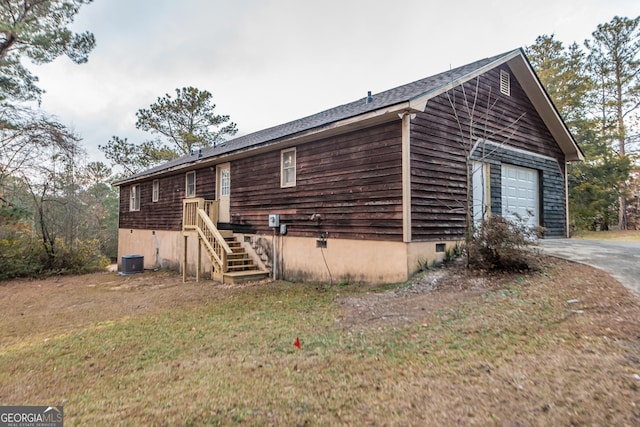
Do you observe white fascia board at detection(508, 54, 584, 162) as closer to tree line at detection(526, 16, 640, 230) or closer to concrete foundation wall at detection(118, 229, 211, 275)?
tree line at detection(526, 16, 640, 230)

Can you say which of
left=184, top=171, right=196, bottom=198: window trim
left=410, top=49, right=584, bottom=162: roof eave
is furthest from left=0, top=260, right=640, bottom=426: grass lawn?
left=184, top=171, right=196, bottom=198: window trim

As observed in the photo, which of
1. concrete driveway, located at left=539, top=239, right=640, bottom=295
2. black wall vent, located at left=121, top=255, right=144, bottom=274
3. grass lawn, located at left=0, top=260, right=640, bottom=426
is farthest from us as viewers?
black wall vent, located at left=121, top=255, right=144, bottom=274

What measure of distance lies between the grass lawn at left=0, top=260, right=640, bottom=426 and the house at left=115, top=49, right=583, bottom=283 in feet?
5.09

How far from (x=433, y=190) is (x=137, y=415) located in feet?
21.1

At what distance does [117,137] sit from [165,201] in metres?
16.9

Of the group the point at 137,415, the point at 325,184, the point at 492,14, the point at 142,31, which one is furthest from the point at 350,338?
the point at 142,31

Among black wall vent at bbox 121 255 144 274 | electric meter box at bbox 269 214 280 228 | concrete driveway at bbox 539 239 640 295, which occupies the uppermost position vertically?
electric meter box at bbox 269 214 280 228

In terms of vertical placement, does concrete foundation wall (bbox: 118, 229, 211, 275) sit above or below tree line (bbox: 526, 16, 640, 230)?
below

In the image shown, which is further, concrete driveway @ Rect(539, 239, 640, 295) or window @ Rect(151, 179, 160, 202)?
window @ Rect(151, 179, 160, 202)

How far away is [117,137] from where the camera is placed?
27.8 meters

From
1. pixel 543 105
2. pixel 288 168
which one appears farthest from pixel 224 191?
pixel 543 105

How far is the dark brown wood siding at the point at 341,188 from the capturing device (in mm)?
6941

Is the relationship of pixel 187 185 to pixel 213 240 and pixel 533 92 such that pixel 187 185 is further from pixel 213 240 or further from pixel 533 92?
pixel 533 92

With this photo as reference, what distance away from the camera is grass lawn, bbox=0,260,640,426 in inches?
89.7
